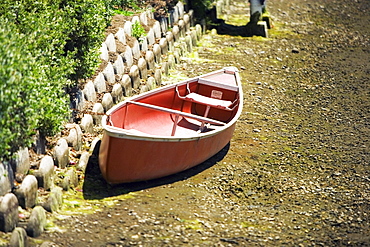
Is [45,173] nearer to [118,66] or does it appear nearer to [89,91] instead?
[89,91]

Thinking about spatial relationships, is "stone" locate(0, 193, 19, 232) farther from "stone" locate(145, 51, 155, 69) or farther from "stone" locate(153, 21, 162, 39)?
"stone" locate(153, 21, 162, 39)

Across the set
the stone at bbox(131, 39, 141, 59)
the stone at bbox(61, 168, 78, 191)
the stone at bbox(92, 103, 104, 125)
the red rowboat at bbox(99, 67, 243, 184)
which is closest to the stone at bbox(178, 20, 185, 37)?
the stone at bbox(131, 39, 141, 59)

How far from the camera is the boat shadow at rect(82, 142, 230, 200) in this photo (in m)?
8.50

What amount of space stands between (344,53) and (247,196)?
27.4 ft

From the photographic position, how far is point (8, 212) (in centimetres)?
685

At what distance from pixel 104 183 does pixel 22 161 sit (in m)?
1.43

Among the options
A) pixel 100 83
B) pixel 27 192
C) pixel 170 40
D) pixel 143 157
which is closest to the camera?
pixel 27 192

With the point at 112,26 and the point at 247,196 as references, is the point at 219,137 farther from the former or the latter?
the point at 112,26

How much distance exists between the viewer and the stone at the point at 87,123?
A: 9609mm

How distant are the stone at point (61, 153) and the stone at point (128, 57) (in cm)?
386

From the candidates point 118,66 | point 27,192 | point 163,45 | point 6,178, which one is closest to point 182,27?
point 163,45

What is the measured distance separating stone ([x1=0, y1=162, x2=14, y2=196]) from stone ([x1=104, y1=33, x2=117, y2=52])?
4.82m

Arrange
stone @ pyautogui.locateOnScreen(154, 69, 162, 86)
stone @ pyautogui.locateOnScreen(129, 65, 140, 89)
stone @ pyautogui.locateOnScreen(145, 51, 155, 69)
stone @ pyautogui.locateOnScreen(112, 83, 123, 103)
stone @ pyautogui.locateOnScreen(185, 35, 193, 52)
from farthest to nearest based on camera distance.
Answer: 1. stone @ pyautogui.locateOnScreen(185, 35, 193, 52)
2. stone @ pyautogui.locateOnScreen(145, 51, 155, 69)
3. stone @ pyautogui.locateOnScreen(154, 69, 162, 86)
4. stone @ pyautogui.locateOnScreen(129, 65, 140, 89)
5. stone @ pyautogui.locateOnScreen(112, 83, 123, 103)

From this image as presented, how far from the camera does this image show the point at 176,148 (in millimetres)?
8820
